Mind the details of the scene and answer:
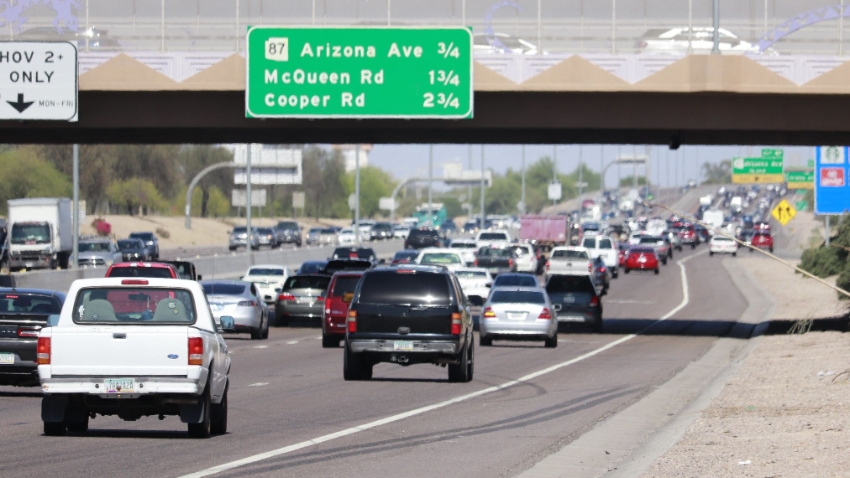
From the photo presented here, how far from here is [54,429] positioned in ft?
46.2

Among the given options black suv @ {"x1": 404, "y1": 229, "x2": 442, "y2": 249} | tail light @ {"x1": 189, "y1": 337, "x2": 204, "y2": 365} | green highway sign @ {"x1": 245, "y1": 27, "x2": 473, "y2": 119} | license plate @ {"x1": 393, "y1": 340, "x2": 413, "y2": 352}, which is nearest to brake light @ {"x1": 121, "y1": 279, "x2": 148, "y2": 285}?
tail light @ {"x1": 189, "y1": 337, "x2": 204, "y2": 365}

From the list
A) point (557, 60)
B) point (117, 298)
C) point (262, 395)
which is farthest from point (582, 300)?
point (117, 298)

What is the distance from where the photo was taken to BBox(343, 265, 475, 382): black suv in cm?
2147

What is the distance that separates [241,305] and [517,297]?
703 cm

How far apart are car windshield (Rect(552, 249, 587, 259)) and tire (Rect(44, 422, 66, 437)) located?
47.0 metres

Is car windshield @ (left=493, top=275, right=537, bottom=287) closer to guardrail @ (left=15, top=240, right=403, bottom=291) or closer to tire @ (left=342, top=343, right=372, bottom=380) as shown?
guardrail @ (left=15, top=240, right=403, bottom=291)

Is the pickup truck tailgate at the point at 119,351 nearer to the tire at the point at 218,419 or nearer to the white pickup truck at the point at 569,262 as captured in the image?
the tire at the point at 218,419

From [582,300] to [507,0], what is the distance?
10776mm

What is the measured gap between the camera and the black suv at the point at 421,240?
86.9 meters

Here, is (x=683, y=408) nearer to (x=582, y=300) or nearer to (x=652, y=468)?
(x=652, y=468)

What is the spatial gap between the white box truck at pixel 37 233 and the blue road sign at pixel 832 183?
3566cm

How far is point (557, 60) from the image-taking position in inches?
1196

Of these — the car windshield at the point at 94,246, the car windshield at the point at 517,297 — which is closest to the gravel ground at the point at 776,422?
the car windshield at the point at 517,297

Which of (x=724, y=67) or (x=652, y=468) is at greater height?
(x=724, y=67)
